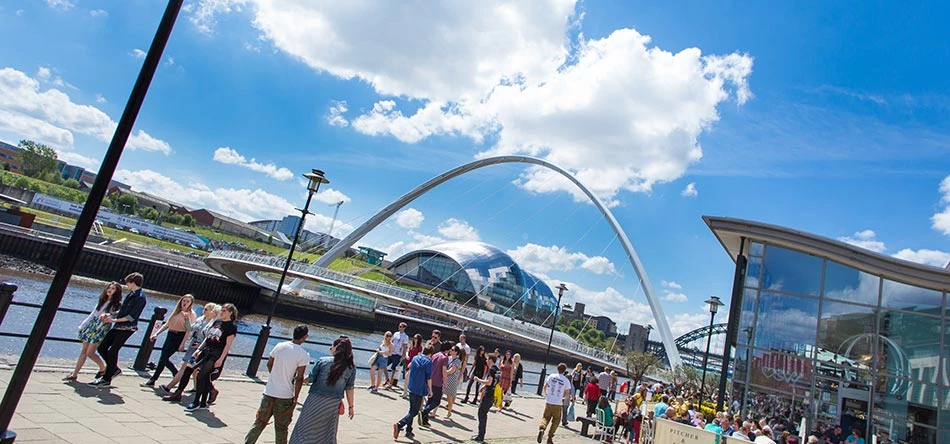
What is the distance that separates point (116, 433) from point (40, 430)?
64 cm

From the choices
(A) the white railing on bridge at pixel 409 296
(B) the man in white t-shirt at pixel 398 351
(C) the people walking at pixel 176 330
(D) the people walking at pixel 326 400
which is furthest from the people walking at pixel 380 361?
(A) the white railing on bridge at pixel 409 296

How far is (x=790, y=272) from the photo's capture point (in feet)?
51.4

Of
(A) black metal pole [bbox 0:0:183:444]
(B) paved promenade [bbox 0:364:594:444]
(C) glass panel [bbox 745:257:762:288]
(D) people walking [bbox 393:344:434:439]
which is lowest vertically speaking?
(B) paved promenade [bbox 0:364:594:444]

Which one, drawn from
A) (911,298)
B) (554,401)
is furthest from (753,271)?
(554,401)

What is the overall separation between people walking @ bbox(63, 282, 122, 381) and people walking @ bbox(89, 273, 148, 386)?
0.23 feet

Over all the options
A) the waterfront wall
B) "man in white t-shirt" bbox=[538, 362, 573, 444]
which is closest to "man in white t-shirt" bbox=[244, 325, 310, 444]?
"man in white t-shirt" bbox=[538, 362, 573, 444]

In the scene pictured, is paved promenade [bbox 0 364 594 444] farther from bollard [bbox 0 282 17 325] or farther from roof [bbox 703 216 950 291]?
roof [bbox 703 216 950 291]

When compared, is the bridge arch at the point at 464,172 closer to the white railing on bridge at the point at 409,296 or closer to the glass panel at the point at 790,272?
the white railing on bridge at the point at 409,296

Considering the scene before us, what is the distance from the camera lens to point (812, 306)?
15.2 m

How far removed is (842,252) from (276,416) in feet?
51.1

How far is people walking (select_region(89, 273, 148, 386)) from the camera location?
732 centimetres

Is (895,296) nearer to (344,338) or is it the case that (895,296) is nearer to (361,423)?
(361,423)

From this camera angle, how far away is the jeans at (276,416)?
5570 mm

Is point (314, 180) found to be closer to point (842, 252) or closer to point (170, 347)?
point (170, 347)
